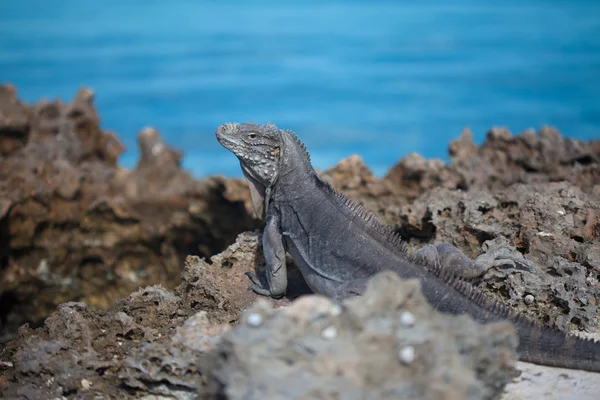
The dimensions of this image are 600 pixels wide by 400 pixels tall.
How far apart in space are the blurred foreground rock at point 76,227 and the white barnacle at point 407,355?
11.6 ft

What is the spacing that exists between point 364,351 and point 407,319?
16 cm

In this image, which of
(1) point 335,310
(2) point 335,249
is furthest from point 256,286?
(1) point 335,310

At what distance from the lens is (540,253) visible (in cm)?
333

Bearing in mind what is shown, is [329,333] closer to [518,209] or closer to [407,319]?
[407,319]

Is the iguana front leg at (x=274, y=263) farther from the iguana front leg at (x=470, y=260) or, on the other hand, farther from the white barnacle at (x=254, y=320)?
the white barnacle at (x=254, y=320)

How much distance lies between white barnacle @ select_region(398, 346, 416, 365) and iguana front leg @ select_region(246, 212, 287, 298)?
1.39m

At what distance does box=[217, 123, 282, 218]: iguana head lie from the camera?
338cm

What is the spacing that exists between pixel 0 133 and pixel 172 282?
2084 millimetres

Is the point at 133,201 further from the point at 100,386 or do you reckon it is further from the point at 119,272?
the point at 100,386

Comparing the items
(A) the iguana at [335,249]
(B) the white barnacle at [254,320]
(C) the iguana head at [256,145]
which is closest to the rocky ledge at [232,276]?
(B) the white barnacle at [254,320]

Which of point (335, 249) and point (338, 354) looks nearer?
point (338, 354)

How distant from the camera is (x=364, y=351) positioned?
1933 mm

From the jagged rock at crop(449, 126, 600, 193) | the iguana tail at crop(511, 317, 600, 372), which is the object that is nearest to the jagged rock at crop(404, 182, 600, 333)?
the iguana tail at crop(511, 317, 600, 372)

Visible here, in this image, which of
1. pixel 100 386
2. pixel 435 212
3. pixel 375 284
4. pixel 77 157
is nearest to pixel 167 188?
pixel 77 157
